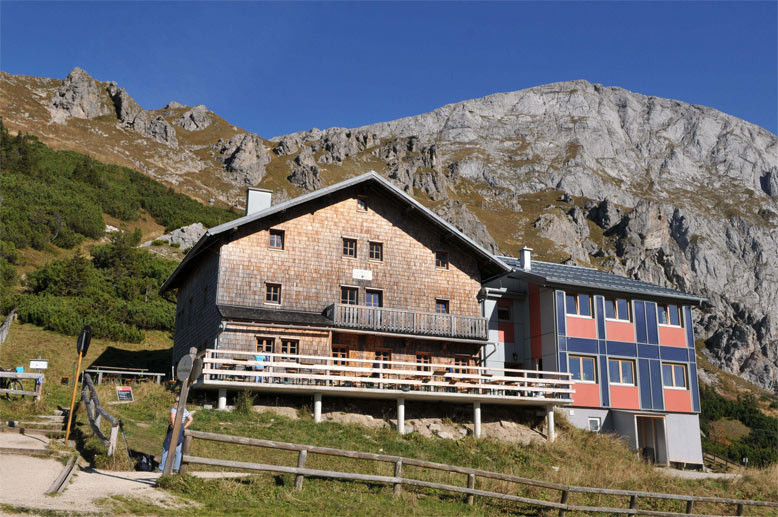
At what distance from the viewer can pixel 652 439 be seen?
35.1m

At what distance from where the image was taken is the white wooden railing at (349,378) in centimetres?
2514

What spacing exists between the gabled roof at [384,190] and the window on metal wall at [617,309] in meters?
5.86

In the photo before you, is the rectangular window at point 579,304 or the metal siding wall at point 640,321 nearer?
the rectangular window at point 579,304

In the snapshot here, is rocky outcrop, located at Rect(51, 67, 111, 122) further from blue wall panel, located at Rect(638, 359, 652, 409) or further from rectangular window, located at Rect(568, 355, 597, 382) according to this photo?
blue wall panel, located at Rect(638, 359, 652, 409)

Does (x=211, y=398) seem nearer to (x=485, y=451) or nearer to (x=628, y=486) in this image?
(x=485, y=451)

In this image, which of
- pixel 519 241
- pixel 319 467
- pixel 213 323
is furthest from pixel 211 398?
pixel 519 241

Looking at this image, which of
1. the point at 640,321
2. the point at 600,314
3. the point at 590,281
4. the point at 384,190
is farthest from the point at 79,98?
the point at 640,321

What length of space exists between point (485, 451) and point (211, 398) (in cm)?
1051

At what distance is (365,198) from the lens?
108ft

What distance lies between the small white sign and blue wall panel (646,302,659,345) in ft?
48.0

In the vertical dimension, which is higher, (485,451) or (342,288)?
(342,288)

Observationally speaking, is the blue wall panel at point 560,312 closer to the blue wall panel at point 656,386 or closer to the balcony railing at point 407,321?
the balcony railing at point 407,321

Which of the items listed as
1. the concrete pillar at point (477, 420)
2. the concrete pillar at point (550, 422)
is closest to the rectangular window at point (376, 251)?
the concrete pillar at point (477, 420)

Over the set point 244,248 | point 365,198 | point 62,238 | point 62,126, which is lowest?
point 244,248
